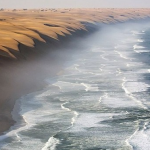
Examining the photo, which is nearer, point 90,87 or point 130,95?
point 130,95

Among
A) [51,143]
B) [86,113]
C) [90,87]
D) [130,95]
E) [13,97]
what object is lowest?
[51,143]

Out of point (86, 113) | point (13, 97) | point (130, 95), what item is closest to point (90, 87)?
point (130, 95)

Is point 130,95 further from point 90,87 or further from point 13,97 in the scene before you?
point 13,97

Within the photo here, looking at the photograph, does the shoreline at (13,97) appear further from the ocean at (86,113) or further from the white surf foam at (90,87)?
the white surf foam at (90,87)

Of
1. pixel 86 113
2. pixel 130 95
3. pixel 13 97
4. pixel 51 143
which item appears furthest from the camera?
pixel 130 95

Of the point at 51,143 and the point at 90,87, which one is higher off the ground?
the point at 90,87

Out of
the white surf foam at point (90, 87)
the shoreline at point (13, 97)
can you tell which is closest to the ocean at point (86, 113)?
the white surf foam at point (90, 87)

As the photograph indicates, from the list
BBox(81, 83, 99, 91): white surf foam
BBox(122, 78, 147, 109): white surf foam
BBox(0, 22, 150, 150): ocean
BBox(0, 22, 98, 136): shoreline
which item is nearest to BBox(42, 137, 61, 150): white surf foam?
BBox(0, 22, 150, 150): ocean

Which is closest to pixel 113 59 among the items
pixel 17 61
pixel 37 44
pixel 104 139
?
pixel 37 44

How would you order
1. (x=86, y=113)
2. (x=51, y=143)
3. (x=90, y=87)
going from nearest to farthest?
(x=51, y=143) → (x=86, y=113) → (x=90, y=87)

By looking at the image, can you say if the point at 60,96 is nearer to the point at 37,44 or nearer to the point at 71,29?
the point at 37,44
